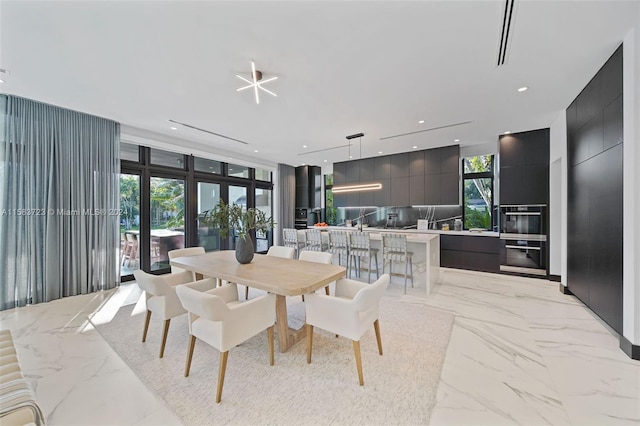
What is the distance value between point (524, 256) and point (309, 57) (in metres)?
5.17

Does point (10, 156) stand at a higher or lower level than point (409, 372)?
higher

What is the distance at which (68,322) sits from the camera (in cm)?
282

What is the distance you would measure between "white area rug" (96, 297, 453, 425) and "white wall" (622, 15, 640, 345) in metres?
1.52

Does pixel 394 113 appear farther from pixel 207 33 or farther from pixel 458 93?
pixel 207 33

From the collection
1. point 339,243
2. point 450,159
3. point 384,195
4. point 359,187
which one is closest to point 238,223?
point 339,243

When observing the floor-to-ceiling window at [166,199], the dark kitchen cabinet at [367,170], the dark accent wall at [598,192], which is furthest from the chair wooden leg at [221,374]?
the dark kitchen cabinet at [367,170]

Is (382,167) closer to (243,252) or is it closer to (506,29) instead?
(506,29)

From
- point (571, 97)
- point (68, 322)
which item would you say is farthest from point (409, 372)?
point (571, 97)

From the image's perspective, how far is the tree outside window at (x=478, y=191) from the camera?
552cm

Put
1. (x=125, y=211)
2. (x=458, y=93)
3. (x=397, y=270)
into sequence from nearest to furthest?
(x=458, y=93), (x=125, y=211), (x=397, y=270)

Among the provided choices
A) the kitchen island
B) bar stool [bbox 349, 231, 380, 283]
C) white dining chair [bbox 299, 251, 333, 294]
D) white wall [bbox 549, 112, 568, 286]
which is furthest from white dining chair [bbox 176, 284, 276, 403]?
white wall [bbox 549, 112, 568, 286]

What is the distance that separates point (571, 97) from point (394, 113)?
228 cm

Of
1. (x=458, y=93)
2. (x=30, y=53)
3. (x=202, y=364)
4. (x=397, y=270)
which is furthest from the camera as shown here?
(x=397, y=270)

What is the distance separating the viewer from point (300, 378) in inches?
74.3
